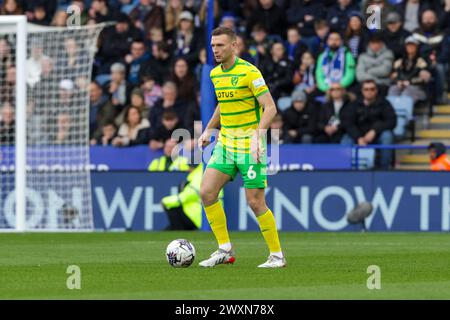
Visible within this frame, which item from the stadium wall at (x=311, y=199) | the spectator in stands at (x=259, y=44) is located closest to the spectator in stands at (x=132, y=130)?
the stadium wall at (x=311, y=199)

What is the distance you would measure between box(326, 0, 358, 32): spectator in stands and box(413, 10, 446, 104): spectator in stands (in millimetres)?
1365

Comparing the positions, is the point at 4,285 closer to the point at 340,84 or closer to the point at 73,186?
the point at 73,186

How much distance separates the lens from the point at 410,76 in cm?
2291

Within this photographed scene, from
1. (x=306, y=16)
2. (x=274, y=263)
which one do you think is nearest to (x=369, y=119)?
(x=306, y=16)

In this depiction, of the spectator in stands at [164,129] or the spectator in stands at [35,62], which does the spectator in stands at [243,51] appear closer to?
the spectator in stands at [164,129]

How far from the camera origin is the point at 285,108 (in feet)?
75.9

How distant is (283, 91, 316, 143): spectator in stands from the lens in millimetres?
22625

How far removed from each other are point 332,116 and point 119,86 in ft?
14.9

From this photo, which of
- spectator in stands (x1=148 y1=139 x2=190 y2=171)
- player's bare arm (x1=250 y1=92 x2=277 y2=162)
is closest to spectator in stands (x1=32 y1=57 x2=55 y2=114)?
spectator in stands (x1=148 y1=139 x2=190 y2=171)

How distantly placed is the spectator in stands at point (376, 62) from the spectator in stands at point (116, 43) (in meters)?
4.91

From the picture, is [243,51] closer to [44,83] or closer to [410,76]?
[410,76]

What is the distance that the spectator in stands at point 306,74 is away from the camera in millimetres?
23438

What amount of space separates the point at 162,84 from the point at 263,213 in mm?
12211
